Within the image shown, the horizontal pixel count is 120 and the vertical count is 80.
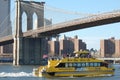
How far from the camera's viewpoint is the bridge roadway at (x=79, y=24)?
7081 cm

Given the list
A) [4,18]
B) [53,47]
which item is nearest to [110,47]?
[53,47]

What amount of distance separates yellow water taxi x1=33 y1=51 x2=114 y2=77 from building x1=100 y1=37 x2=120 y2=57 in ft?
446

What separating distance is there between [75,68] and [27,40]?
55.5m

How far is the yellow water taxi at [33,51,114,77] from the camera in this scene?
4375 cm

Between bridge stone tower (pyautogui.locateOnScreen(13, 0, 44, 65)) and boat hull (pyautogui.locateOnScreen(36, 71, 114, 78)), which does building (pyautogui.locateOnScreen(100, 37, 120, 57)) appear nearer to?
bridge stone tower (pyautogui.locateOnScreen(13, 0, 44, 65))

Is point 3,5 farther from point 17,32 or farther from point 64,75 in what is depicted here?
point 64,75

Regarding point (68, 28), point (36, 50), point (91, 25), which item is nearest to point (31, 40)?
point (36, 50)

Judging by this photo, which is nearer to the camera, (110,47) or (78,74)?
(78,74)

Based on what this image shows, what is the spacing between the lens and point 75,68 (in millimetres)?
44188

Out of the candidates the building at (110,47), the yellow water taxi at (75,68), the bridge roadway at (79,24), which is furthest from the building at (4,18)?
the yellow water taxi at (75,68)

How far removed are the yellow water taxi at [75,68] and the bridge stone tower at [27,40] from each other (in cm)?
5141

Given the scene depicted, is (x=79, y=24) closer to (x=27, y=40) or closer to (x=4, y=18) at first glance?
Answer: (x=27, y=40)

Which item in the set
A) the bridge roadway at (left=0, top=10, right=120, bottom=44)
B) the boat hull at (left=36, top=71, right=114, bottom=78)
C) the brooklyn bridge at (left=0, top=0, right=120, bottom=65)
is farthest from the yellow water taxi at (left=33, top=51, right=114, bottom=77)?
the brooklyn bridge at (left=0, top=0, right=120, bottom=65)

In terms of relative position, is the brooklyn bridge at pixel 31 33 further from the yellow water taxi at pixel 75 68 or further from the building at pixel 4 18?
the yellow water taxi at pixel 75 68
